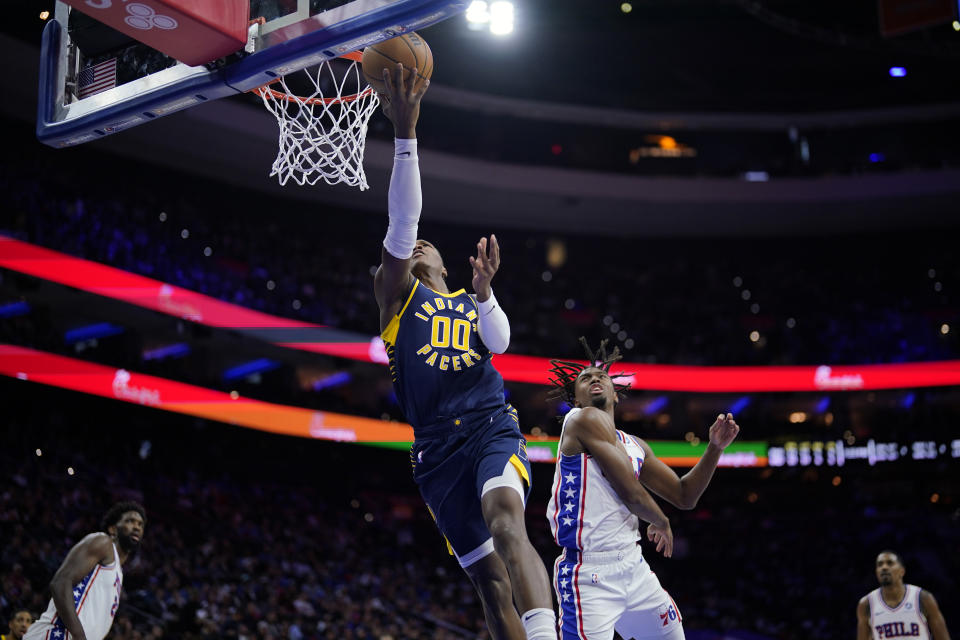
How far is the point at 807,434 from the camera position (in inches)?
839

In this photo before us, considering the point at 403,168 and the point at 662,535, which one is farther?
the point at 662,535

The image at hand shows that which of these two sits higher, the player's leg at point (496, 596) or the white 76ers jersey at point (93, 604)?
the player's leg at point (496, 596)

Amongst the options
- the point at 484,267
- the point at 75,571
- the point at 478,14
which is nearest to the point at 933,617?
the point at 484,267

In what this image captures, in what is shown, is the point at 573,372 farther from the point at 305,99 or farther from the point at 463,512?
the point at 305,99

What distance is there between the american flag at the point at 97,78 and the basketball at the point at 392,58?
1.63 metres

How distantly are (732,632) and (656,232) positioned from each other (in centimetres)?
1097

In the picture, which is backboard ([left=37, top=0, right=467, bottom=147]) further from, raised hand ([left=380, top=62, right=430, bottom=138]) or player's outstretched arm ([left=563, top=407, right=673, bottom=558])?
player's outstretched arm ([left=563, top=407, right=673, bottom=558])

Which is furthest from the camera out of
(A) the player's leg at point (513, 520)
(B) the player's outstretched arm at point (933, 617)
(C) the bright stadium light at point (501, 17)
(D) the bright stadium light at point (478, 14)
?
(C) the bright stadium light at point (501, 17)

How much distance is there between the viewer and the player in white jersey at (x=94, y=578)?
219 inches

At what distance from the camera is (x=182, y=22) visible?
454 centimetres

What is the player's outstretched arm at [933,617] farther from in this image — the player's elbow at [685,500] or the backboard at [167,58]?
the backboard at [167,58]

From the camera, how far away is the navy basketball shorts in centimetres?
411

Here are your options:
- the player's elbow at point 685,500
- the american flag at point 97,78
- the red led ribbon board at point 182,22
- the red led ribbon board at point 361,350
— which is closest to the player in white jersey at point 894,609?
the player's elbow at point 685,500

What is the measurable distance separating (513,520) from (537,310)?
1875cm
